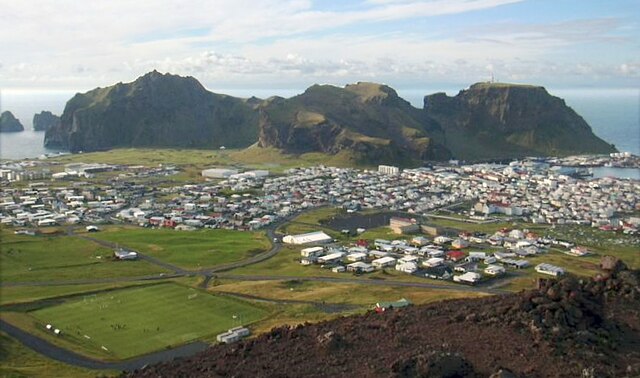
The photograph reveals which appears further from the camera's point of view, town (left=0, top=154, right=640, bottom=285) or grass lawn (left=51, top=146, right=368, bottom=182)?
grass lawn (left=51, top=146, right=368, bottom=182)

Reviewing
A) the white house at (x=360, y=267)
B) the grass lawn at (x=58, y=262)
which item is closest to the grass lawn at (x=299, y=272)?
the white house at (x=360, y=267)

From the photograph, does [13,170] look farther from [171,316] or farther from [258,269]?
[171,316]

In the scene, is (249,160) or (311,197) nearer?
(311,197)

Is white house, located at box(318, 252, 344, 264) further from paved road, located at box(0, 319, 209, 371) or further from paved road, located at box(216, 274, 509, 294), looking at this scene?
paved road, located at box(0, 319, 209, 371)

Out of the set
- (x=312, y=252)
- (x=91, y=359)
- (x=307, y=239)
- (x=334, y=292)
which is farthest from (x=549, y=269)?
(x=91, y=359)

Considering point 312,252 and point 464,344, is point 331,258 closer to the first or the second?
point 312,252

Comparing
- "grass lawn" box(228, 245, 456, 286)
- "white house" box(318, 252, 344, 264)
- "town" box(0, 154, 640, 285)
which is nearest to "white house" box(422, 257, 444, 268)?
"town" box(0, 154, 640, 285)
